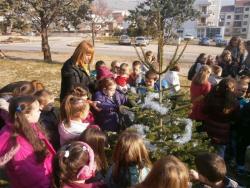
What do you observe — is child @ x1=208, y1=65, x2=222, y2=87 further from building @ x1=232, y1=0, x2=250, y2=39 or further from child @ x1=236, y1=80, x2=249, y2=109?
building @ x1=232, y1=0, x2=250, y2=39

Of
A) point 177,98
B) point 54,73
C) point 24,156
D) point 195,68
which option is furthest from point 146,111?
point 54,73

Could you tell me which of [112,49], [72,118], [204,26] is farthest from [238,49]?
[204,26]

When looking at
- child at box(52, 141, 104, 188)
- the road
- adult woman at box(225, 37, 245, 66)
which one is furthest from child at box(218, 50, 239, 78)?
the road

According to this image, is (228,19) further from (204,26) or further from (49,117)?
(49,117)

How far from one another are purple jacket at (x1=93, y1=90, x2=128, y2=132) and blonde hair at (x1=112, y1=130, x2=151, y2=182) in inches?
77.8

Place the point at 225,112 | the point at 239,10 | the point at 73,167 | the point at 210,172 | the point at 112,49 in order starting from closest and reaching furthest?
the point at 73,167, the point at 210,172, the point at 225,112, the point at 112,49, the point at 239,10

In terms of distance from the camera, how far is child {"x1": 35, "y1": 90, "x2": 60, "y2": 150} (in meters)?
4.47

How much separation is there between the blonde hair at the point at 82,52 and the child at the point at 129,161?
2.15 m

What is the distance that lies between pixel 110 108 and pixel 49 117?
103 centimetres

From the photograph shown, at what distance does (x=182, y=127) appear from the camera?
421cm

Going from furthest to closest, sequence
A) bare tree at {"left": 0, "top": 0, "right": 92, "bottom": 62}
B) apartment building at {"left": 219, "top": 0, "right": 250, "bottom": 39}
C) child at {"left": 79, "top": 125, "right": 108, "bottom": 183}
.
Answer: apartment building at {"left": 219, "top": 0, "right": 250, "bottom": 39} → bare tree at {"left": 0, "top": 0, "right": 92, "bottom": 62} → child at {"left": 79, "top": 125, "right": 108, "bottom": 183}

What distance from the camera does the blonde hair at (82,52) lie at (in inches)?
205

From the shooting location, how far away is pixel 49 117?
184 inches

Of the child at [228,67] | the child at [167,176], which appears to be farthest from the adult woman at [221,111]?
the child at [228,67]
